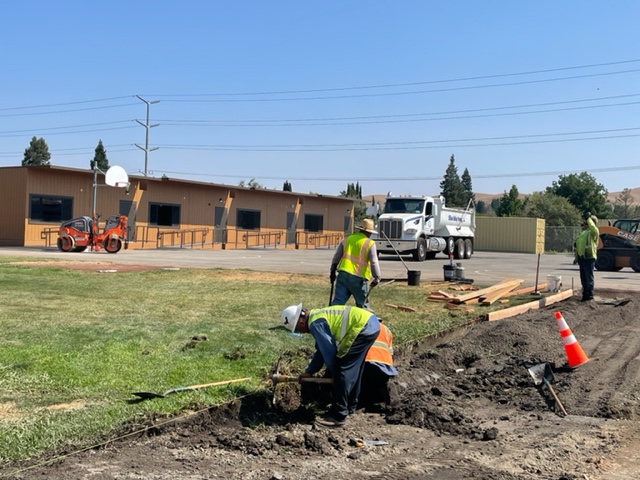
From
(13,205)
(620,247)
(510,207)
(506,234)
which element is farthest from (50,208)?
(510,207)

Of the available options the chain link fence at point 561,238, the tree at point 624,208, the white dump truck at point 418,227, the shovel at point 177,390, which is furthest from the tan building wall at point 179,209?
the tree at point 624,208

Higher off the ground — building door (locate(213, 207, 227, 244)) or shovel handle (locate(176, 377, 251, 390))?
building door (locate(213, 207, 227, 244))

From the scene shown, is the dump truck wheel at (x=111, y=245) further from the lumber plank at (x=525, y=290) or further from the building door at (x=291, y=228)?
the lumber plank at (x=525, y=290)

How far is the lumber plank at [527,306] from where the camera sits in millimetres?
12603

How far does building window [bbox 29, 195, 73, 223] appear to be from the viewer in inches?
1391

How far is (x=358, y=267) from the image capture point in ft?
31.6

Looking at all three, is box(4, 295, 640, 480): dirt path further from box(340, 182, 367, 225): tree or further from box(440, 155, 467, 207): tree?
box(440, 155, 467, 207): tree

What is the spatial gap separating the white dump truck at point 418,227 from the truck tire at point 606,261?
24.2 feet

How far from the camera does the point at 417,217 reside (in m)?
31.6

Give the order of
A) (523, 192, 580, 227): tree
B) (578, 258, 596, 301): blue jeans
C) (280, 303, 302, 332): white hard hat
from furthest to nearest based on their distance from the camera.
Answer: (523, 192, 580, 227): tree < (578, 258, 596, 301): blue jeans < (280, 303, 302, 332): white hard hat

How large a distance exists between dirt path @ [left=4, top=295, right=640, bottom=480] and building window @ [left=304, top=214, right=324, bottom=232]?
42.9m

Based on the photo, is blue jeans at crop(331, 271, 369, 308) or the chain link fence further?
the chain link fence

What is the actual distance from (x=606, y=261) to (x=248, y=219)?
25818 mm

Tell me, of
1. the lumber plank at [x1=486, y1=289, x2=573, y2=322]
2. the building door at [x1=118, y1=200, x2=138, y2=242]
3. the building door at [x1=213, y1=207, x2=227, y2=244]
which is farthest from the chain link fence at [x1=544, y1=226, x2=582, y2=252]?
the lumber plank at [x1=486, y1=289, x2=573, y2=322]
